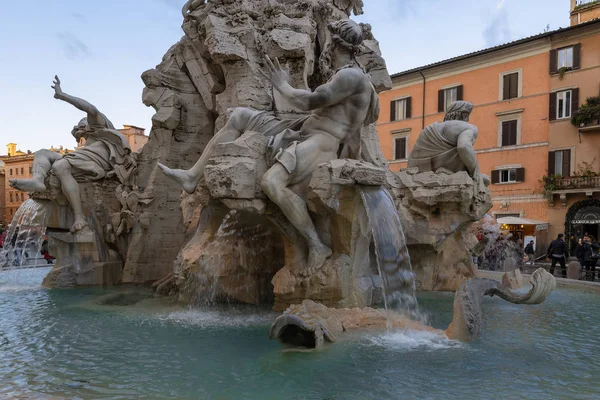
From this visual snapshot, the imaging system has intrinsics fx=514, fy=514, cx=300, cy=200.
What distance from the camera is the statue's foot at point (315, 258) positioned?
17.3 ft

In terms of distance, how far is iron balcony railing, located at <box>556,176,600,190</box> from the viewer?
74.1ft

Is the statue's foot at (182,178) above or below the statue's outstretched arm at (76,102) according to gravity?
below

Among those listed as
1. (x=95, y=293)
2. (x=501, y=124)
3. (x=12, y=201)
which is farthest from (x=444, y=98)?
(x=12, y=201)

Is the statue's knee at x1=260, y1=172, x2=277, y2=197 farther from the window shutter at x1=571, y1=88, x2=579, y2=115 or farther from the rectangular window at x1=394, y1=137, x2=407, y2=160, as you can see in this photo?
the rectangular window at x1=394, y1=137, x2=407, y2=160

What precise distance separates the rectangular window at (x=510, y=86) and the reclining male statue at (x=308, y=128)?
22792 mm

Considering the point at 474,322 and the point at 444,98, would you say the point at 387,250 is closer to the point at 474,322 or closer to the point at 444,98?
the point at 474,322

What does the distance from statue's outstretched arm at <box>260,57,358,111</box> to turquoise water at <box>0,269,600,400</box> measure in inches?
Answer: 89.0

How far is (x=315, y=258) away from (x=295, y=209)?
1.88 feet

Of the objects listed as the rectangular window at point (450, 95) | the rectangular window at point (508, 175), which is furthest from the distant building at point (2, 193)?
the rectangular window at point (508, 175)

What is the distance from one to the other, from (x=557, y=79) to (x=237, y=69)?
22.3m

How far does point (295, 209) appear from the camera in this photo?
514cm

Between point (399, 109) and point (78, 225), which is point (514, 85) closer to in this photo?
point (399, 109)

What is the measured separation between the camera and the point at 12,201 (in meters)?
47.9

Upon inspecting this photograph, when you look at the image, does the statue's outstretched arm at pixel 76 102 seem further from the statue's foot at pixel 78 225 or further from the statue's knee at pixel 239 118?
the statue's knee at pixel 239 118
